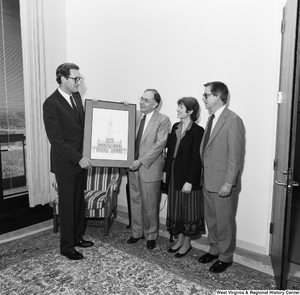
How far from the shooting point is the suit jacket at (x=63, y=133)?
2951 millimetres

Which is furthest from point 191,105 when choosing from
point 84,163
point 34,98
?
point 34,98

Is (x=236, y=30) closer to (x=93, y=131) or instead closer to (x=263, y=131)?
(x=263, y=131)

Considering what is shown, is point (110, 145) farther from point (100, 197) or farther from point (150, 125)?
point (100, 197)

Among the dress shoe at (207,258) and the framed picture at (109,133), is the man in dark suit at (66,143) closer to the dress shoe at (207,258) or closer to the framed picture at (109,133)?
the framed picture at (109,133)

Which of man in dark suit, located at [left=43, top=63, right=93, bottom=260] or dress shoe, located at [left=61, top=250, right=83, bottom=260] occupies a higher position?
man in dark suit, located at [left=43, top=63, right=93, bottom=260]

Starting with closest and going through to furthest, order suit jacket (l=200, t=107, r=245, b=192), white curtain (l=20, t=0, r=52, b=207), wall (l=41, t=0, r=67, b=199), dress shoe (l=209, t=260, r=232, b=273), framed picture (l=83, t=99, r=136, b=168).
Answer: suit jacket (l=200, t=107, r=245, b=192) < dress shoe (l=209, t=260, r=232, b=273) < framed picture (l=83, t=99, r=136, b=168) < white curtain (l=20, t=0, r=52, b=207) < wall (l=41, t=0, r=67, b=199)

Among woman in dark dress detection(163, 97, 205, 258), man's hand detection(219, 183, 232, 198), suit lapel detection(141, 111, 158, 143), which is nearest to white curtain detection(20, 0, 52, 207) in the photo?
suit lapel detection(141, 111, 158, 143)

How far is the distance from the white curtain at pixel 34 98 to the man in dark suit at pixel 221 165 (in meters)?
2.33

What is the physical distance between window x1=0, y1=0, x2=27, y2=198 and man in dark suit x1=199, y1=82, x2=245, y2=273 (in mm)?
2569

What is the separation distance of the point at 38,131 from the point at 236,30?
2699 millimetres

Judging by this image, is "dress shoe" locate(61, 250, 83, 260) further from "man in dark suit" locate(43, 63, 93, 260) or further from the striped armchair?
the striped armchair

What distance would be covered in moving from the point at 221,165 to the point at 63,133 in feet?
4.89

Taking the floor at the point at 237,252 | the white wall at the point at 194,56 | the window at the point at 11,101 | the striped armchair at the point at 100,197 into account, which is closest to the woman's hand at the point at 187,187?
the white wall at the point at 194,56

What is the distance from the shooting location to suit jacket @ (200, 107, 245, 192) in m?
2.70
